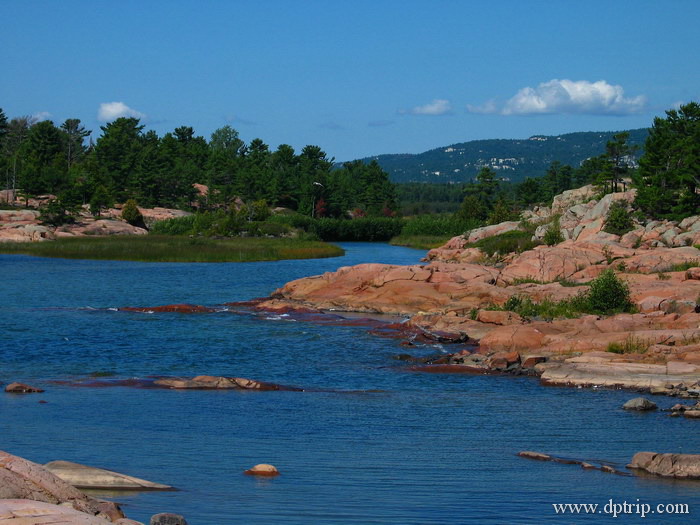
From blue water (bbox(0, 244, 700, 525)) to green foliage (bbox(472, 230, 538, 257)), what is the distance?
1468 inches

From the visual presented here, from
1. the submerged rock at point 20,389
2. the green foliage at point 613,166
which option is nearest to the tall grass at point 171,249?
the green foliage at point 613,166

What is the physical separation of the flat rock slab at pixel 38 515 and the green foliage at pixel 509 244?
6294cm

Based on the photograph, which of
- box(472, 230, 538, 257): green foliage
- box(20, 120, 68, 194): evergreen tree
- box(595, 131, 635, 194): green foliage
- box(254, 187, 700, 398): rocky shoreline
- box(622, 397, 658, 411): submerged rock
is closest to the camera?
box(622, 397, 658, 411): submerged rock

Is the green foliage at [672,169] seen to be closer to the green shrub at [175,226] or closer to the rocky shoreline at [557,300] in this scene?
the rocky shoreline at [557,300]

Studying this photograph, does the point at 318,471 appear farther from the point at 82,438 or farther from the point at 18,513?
the point at 18,513

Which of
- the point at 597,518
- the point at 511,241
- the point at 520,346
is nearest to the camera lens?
the point at 597,518

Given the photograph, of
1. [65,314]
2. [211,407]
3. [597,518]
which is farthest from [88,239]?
[597,518]

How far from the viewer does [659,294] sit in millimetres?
37062

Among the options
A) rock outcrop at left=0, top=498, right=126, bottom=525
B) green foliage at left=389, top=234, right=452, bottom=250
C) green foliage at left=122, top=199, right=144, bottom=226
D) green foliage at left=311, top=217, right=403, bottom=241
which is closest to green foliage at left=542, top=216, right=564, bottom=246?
green foliage at left=389, top=234, right=452, bottom=250

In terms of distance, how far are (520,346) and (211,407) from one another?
476 inches

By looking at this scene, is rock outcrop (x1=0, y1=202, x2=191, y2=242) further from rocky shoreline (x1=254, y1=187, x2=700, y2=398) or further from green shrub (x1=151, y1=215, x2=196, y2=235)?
rocky shoreline (x1=254, y1=187, x2=700, y2=398)

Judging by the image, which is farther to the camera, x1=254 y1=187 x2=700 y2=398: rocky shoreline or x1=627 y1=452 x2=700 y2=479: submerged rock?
x1=254 y1=187 x2=700 y2=398: rocky shoreline

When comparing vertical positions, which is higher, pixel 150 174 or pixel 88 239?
pixel 150 174

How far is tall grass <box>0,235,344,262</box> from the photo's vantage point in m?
76.2
